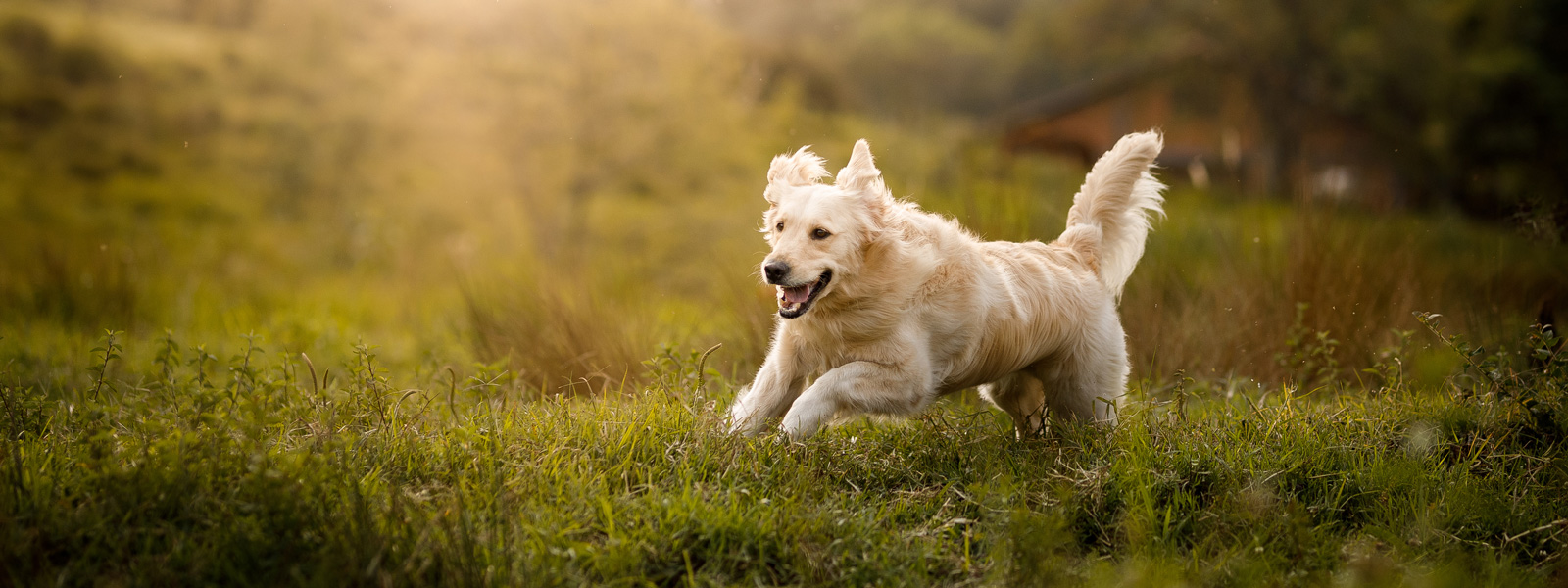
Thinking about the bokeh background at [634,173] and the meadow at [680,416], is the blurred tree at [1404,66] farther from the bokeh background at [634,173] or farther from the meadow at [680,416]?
the meadow at [680,416]

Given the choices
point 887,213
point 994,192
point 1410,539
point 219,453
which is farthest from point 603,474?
point 994,192

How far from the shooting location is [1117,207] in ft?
17.3

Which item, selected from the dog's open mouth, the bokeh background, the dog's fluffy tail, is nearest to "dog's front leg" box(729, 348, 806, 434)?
the dog's open mouth

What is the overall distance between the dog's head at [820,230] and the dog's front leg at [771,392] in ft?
1.19

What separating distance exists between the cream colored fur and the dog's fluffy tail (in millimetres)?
272

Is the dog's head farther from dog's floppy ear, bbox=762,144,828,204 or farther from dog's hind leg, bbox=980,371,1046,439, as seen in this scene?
dog's hind leg, bbox=980,371,1046,439

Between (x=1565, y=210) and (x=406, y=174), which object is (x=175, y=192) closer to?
(x=406, y=174)

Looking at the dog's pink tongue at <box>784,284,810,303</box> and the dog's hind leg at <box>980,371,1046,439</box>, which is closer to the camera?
the dog's pink tongue at <box>784,284,810,303</box>

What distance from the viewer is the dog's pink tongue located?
4.05 metres

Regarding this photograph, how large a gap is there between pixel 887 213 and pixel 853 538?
1.62m

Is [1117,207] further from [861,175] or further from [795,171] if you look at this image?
[795,171]

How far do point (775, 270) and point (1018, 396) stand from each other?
71.8 inches

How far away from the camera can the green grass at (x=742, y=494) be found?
3.04 meters

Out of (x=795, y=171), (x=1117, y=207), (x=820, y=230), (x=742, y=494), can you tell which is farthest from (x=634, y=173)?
(x=742, y=494)
